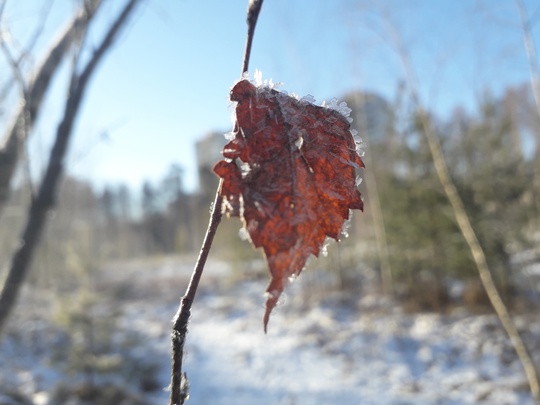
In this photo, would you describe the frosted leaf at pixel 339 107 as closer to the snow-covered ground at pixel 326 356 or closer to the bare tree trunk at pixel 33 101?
the bare tree trunk at pixel 33 101

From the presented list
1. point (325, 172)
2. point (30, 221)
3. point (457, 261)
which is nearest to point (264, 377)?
point (457, 261)

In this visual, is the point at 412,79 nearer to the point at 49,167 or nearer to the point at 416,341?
the point at 49,167

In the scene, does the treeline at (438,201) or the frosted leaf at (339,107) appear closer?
the frosted leaf at (339,107)

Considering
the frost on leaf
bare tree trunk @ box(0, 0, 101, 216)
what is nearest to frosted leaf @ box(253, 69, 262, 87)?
the frost on leaf

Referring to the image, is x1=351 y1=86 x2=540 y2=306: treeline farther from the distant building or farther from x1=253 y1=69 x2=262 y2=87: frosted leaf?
x1=253 y1=69 x2=262 y2=87: frosted leaf

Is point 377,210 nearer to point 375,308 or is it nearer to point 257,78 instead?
point 375,308

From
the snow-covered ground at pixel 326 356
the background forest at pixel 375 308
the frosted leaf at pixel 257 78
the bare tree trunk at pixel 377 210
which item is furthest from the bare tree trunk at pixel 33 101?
the bare tree trunk at pixel 377 210
